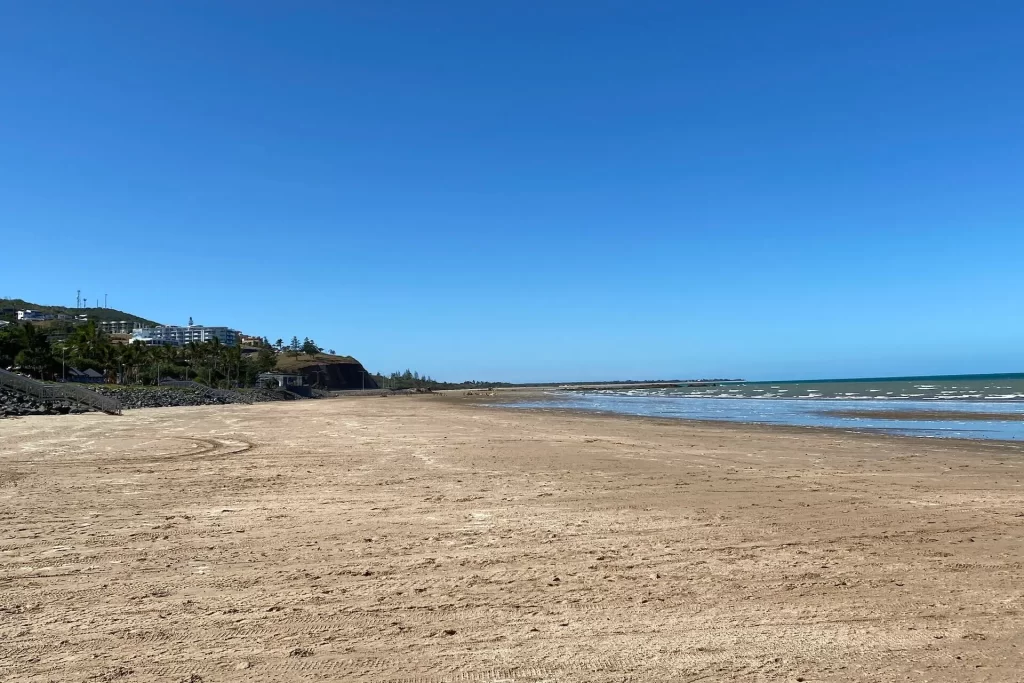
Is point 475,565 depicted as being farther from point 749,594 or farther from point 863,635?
point 863,635

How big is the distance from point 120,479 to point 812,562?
11.3 meters

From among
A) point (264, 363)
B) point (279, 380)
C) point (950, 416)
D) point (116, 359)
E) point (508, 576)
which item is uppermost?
point (264, 363)

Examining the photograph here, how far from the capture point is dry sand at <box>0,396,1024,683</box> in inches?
165

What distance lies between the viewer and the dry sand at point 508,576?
4.18m

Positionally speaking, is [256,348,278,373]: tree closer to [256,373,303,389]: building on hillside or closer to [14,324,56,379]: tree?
[256,373,303,389]: building on hillside

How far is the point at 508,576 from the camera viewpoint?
5.93m

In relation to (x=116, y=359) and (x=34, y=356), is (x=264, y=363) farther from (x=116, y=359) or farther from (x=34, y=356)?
(x=34, y=356)

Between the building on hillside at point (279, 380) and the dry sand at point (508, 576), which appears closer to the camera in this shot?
the dry sand at point (508, 576)

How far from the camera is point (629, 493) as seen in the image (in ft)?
33.9

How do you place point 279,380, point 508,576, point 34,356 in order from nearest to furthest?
point 508,576 → point 34,356 → point 279,380

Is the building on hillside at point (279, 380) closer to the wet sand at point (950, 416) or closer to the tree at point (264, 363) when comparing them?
the tree at point (264, 363)

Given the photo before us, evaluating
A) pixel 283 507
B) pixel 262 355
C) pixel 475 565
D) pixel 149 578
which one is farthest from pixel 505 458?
pixel 262 355

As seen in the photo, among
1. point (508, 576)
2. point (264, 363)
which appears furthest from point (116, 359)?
point (508, 576)

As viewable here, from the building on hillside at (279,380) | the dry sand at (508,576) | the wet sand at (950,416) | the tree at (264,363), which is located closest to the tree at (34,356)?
the building on hillside at (279,380)
